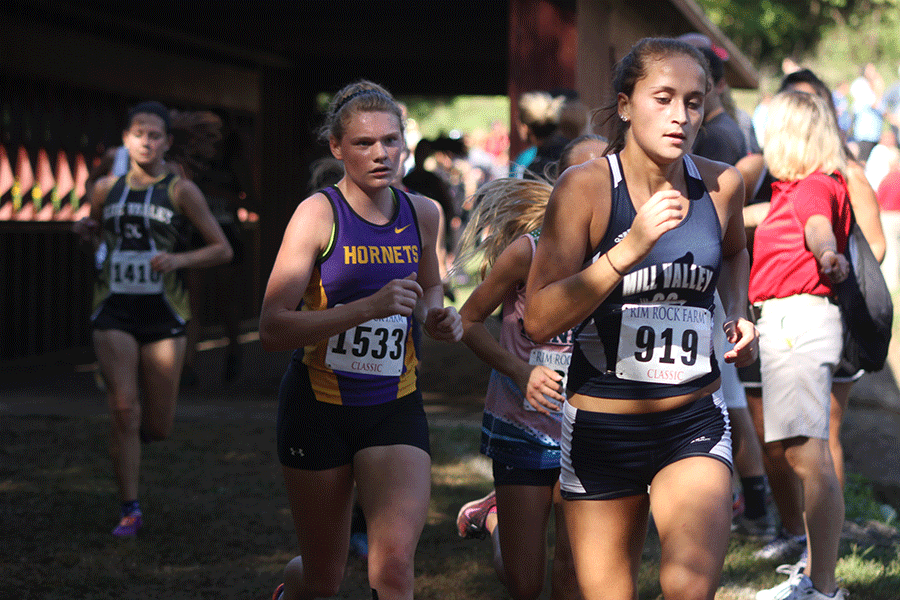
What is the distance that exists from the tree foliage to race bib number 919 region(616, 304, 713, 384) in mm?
31205

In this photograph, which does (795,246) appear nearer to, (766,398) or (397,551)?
(766,398)

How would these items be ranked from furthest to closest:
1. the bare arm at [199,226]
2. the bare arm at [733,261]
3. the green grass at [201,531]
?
1. the bare arm at [199,226]
2. the green grass at [201,531]
3. the bare arm at [733,261]

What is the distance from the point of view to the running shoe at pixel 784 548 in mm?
5121

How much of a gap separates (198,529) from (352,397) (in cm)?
259

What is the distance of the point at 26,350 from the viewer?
1063cm

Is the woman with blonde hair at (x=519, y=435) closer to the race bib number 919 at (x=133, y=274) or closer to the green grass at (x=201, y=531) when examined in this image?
the green grass at (x=201, y=531)

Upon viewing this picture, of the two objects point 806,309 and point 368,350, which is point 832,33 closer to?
point 806,309

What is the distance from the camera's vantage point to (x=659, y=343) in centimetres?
293

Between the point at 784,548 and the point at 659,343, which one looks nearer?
the point at 659,343

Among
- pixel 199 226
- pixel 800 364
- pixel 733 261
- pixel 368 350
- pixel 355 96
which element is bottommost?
pixel 800 364

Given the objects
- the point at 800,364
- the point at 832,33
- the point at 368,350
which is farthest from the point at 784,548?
the point at 832,33

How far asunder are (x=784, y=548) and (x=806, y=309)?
51.1 inches

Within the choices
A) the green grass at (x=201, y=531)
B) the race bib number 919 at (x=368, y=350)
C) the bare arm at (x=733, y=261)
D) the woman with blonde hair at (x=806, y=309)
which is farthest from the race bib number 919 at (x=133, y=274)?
the bare arm at (x=733, y=261)

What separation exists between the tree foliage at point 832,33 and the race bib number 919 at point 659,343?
31.2m
